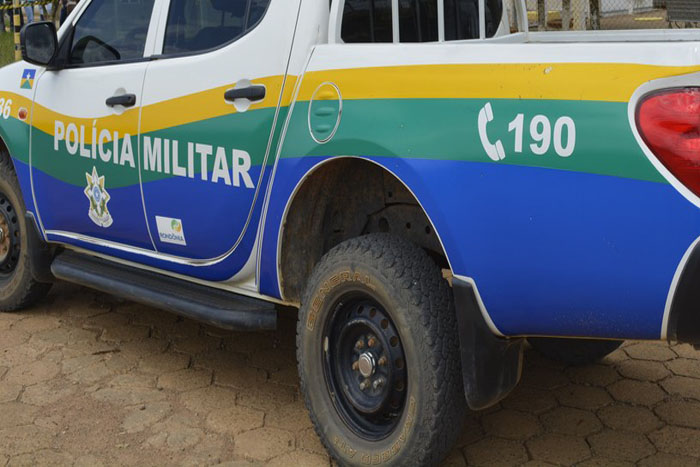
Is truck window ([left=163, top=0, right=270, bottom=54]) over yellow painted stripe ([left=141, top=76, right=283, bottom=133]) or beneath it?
over

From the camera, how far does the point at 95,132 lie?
163 inches

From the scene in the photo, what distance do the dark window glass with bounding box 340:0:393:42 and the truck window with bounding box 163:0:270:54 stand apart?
34 cm

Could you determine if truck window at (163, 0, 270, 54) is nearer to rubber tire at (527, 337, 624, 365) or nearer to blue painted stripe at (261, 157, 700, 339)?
blue painted stripe at (261, 157, 700, 339)

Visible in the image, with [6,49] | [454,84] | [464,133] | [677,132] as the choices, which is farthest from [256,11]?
[6,49]

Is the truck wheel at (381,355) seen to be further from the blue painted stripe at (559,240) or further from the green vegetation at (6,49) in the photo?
the green vegetation at (6,49)

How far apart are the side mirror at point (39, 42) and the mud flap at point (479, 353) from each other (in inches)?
98.0

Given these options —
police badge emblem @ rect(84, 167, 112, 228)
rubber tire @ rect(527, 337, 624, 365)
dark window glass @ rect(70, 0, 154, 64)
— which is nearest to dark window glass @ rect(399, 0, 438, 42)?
dark window glass @ rect(70, 0, 154, 64)

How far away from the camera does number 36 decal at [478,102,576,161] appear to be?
2.48m

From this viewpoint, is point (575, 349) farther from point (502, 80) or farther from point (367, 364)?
point (502, 80)

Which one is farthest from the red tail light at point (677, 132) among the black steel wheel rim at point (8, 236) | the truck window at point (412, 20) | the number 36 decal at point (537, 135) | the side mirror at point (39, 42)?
the black steel wheel rim at point (8, 236)

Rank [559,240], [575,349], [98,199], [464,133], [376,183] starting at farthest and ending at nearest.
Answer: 1. [98,199]
2. [575,349]
3. [376,183]
4. [464,133]
5. [559,240]

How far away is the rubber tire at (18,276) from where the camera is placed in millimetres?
4895

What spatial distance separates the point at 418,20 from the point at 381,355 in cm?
133

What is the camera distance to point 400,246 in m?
3.09
